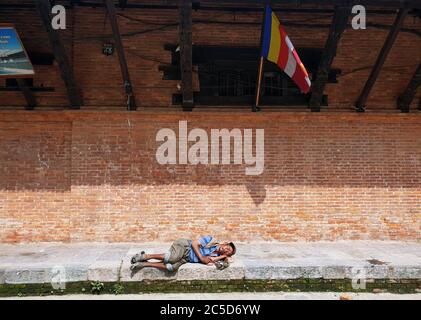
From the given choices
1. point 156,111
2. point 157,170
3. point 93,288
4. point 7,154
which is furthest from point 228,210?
point 7,154

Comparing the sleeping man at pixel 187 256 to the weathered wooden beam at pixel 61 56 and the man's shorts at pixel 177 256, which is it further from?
the weathered wooden beam at pixel 61 56

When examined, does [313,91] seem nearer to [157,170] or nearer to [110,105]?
[157,170]

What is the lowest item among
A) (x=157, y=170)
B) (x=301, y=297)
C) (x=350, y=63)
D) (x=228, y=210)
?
(x=301, y=297)

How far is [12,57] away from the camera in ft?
26.5

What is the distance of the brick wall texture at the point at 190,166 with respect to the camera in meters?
8.89

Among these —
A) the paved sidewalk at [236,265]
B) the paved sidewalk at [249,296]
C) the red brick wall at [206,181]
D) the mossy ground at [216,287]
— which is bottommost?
the paved sidewalk at [249,296]

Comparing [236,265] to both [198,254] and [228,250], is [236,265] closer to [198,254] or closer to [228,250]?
[228,250]

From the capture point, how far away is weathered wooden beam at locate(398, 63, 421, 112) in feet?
28.8

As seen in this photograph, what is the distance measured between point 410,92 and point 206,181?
5212mm

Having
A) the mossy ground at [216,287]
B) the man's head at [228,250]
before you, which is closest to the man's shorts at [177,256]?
the mossy ground at [216,287]

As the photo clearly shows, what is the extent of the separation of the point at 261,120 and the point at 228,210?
7.48 ft

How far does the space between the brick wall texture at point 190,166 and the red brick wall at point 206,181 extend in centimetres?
2

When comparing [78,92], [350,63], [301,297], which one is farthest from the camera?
[350,63]

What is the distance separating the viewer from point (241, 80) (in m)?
9.27
